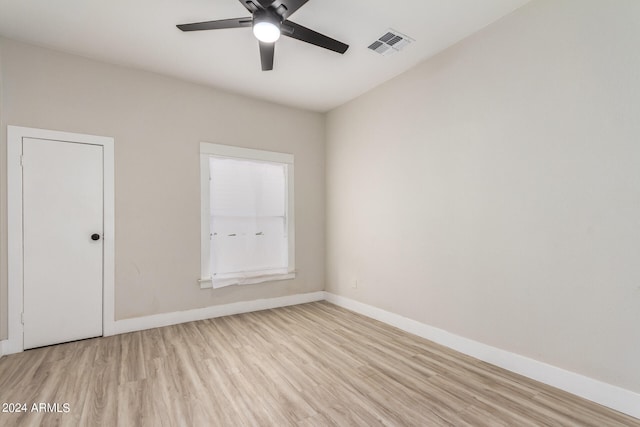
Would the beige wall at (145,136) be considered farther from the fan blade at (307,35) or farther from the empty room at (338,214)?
the fan blade at (307,35)

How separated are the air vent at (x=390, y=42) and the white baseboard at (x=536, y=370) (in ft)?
9.42

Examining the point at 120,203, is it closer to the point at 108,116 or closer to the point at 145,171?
the point at 145,171

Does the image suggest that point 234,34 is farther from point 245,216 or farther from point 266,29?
point 245,216

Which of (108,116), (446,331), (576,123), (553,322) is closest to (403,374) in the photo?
(446,331)

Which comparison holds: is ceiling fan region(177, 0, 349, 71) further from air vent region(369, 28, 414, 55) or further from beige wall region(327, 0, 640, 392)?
beige wall region(327, 0, 640, 392)

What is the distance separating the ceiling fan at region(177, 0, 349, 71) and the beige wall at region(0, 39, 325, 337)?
1590 mm

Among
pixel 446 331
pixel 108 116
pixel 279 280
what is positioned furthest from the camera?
pixel 279 280

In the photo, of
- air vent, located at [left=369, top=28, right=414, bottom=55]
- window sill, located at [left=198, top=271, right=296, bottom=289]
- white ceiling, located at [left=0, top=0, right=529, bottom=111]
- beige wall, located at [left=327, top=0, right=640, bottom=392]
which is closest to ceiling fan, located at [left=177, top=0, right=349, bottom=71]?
white ceiling, located at [left=0, top=0, right=529, bottom=111]

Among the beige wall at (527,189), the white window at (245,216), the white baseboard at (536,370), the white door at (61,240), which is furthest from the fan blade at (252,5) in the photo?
the white baseboard at (536,370)

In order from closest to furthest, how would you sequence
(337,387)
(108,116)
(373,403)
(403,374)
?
1. (373,403)
2. (337,387)
3. (403,374)
4. (108,116)

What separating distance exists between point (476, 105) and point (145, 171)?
359cm

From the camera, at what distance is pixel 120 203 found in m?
3.27

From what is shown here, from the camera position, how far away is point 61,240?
2986 millimetres

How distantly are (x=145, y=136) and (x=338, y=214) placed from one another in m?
2.71
